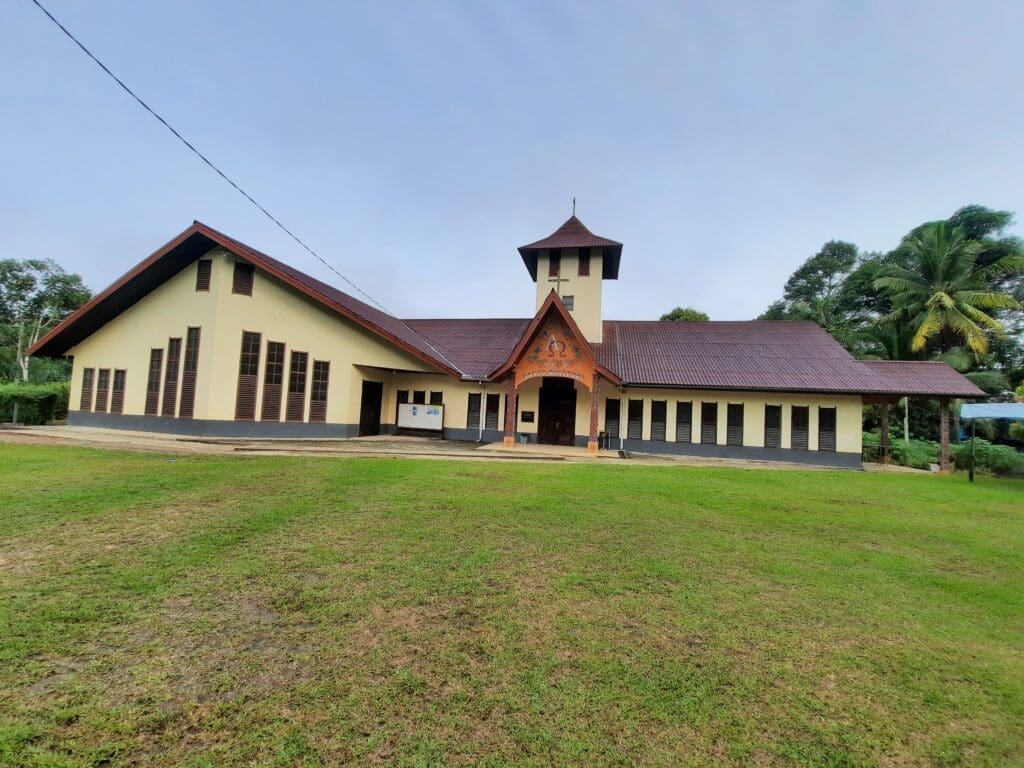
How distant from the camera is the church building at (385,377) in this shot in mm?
15578

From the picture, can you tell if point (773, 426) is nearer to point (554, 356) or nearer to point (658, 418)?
point (658, 418)

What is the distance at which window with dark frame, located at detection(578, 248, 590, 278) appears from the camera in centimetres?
2039

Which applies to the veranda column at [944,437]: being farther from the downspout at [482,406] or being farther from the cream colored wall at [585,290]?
the downspout at [482,406]

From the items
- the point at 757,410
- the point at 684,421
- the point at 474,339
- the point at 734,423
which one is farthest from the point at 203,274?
the point at 757,410

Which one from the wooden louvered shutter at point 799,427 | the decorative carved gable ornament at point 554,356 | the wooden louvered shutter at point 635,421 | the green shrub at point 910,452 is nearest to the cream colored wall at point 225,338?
the decorative carved gable ornament at point 554,356

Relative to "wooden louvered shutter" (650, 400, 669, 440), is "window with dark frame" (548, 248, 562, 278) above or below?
above

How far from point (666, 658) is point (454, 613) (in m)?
1.62

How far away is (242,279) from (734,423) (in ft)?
62.7

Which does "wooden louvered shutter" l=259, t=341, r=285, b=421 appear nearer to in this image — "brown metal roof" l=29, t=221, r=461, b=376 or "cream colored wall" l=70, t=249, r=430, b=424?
"cream colored wall" l=70, t=249, r=430, b=424

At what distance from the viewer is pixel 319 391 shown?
16.7m

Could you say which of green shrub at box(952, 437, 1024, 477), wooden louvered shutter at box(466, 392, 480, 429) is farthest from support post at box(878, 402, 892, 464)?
wooden louvered shutter at box(466, 392, 480, 429)

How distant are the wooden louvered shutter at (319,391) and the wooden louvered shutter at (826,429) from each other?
18.4 meters

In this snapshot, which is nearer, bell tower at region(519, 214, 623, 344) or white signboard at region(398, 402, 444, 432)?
white signboard at region(398, 402, 444, 432)

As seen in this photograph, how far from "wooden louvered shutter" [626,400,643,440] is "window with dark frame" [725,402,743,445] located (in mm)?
3125
